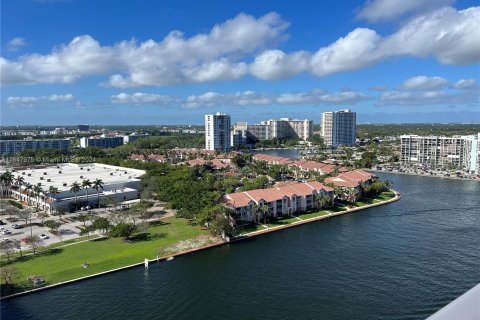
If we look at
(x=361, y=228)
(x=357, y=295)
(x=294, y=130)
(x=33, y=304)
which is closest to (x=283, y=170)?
(x=361, y=228)

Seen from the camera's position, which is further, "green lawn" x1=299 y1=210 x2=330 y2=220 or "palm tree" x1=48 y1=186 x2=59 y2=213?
"palm tree" x1=48 y1=186 x2=59 y2=213

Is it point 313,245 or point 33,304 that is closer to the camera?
point 33,304

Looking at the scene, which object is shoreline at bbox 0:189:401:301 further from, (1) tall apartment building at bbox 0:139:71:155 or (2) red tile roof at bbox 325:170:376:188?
(1) tall apartment building at bbox 0:139:71:155

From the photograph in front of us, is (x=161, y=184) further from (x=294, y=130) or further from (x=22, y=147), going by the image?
(x=294, y=130)

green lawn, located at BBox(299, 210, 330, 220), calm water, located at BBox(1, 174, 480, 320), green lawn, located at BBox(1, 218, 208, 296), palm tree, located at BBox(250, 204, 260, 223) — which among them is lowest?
calm water, located at BBox(1, 174, 480, 320)

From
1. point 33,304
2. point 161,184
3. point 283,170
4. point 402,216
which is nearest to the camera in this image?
point 33,304

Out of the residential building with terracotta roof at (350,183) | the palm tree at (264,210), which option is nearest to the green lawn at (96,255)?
the palm tree at (264,210)

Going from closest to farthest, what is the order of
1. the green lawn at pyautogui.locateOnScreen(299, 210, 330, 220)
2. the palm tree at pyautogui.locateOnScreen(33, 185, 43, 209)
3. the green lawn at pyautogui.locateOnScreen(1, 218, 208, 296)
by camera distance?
the green lawn at pyautogui.locateOnScreen(1, 218, 208, 296)
the green lawn at pyautogui.locateOnScreen(299, 210, 330, 220)
the palm tree at pyautogui.locateOnScreen(33, 185, 43, 209)

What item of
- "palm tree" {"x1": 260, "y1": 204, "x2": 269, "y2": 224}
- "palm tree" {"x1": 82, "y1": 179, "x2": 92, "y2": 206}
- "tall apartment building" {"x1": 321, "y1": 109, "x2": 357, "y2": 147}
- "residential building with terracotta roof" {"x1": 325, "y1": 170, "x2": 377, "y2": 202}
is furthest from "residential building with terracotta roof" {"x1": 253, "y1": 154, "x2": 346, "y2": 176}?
"tall apartment building" {"x1": 321, "y1": 109, "x2": 357, "y2": 147}
